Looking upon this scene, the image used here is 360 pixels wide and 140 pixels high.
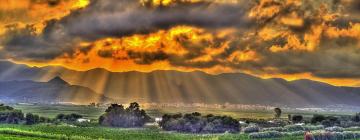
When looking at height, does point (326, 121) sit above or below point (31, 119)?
below

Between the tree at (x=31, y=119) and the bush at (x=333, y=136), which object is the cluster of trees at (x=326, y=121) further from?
the tree at (x=31, y=119)

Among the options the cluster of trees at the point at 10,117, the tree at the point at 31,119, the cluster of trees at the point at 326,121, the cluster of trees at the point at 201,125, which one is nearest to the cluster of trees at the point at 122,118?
the cluster of trees at the point at 201,125

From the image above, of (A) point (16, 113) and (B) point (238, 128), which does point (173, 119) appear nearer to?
(B) point (238, 128)

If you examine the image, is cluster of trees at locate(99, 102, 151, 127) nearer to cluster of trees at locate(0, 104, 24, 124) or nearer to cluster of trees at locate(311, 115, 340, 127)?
cluster of trees at locate(0, 104, 24, 124)

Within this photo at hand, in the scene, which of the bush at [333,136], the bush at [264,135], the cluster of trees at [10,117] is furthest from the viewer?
the cluster of trees at [10,117]

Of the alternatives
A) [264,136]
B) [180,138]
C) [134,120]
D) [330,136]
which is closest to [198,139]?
[180,138]

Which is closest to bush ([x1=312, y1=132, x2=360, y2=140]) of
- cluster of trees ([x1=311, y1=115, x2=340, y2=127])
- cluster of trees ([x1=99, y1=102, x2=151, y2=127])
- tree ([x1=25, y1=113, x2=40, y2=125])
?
cluster of trees ([x1=311, y1=115, x2=340, y2=127])

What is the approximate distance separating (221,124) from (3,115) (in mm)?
57662

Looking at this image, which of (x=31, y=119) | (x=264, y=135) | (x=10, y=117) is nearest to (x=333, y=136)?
(x=264, y=135)

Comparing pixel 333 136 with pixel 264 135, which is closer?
pixel 333 136

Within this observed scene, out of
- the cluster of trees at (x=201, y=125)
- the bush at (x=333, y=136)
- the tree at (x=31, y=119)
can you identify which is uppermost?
the tree at (x=31, y=119)

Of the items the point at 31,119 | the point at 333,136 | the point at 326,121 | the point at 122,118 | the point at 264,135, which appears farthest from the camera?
the point at 326,121

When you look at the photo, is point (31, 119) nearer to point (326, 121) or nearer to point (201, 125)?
point (201, 125)

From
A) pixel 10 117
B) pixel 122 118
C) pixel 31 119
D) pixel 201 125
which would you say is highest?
pixel 10 117
